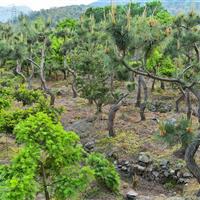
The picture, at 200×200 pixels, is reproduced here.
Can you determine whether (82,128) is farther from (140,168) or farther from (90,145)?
(140,168)

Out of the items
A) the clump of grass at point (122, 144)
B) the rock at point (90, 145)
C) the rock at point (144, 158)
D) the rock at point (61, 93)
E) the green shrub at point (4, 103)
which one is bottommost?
the rock at point (61, 93)

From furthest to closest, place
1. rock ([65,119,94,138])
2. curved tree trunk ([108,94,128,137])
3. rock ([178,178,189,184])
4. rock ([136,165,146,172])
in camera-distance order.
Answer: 1. rock ([65,119,94,138])
2. curved tree trunk ([108,94,128,137])
3. rock ([136,165,146,172])
4. rock ([178,178,189,184])

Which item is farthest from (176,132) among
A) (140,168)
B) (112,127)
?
(112,127)

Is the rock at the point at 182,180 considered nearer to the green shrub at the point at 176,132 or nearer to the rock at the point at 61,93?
the green shrub at the point at 176,132

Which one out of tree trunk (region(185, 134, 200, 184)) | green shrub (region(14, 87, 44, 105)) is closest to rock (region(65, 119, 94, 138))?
green shrub (region(14, 87, 44, 105))

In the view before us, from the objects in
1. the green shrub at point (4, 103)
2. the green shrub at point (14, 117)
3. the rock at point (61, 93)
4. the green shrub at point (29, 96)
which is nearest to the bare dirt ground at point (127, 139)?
the green shrub at point (14, 117)

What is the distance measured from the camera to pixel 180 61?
73.7ft

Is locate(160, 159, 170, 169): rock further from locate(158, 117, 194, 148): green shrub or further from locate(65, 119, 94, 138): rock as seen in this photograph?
locate(65, 119, 94, 138): rock

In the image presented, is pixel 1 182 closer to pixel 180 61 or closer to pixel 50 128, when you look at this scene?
pixel 50 128

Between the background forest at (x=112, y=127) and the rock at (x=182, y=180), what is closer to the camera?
the background forest at (x=112, y=127)

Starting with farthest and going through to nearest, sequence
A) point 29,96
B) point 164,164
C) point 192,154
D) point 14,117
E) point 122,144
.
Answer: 1. point 29,96
2. point 122,144
3. point 14,117
4. point 164,164
5. point 192,154

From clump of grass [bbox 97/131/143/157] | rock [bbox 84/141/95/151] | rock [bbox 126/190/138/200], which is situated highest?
rock [bbox 126/190/138/200]

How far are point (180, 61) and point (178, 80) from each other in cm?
918

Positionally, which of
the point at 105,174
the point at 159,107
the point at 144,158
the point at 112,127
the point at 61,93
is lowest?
the point at 61,93
